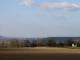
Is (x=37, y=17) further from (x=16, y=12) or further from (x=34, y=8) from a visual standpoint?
(x=16, y=12)

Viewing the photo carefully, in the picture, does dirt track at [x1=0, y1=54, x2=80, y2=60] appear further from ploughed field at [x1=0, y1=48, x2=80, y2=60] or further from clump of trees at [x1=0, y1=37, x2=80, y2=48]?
clump of trees at [x1=0, y1=37, x2=80, y2=48]

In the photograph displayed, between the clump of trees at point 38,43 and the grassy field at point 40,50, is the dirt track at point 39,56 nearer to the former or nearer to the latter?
the grassy field at point 40,50

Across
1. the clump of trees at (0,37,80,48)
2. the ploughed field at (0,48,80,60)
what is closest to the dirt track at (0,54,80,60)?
the ploughed field at (0,48,80,60)

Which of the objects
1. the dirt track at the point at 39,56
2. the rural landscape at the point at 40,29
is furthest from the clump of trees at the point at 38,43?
the dirt track at the point at 39,56

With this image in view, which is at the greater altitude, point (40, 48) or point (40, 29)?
point (40, 29)

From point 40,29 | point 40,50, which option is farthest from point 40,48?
point 40,29

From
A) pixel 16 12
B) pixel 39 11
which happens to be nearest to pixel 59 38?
pixel 39 11

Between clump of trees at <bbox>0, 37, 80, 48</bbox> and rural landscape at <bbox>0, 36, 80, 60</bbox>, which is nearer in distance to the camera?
rural landscape at <bbox>0, 36, 80, 60</bbox>

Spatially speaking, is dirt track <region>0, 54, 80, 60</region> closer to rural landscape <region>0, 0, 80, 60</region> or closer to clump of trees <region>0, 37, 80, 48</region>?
rural landscape <region>0, 0, 80, 60</region>

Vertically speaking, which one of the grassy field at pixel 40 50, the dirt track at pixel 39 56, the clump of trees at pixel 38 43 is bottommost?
the dirt track at pixel 39 56

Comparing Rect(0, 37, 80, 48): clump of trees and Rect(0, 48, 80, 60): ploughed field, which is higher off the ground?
Rect(0, 37, 80, 48): clump of trees

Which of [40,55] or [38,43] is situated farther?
[38,43]

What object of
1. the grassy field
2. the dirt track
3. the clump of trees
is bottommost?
the dirt track

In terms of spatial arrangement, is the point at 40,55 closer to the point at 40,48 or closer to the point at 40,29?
the point at 40,48
